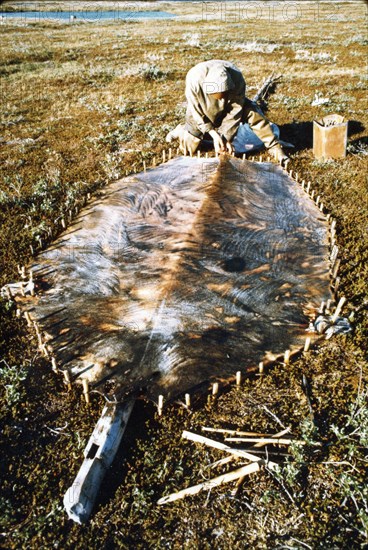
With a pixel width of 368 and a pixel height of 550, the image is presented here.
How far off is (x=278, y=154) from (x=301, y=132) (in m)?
2.21

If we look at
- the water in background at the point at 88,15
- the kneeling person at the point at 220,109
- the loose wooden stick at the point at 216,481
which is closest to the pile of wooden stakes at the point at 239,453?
the loose wooden stick at the point at 216,481

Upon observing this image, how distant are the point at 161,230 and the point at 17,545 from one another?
3.38 m

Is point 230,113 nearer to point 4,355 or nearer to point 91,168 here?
point 91,168

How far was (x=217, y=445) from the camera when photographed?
11.0ft

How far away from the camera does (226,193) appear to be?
18.4 feet

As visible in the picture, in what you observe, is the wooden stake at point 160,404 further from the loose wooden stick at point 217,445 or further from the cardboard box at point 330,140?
the cardboard box at point 330,140

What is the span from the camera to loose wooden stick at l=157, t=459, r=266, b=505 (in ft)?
10.0

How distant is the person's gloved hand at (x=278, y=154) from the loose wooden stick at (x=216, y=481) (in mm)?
5917

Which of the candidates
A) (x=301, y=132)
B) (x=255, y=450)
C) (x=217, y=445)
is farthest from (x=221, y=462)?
(x=301, y=132)

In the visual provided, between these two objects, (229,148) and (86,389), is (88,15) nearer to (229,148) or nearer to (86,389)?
(229,148)

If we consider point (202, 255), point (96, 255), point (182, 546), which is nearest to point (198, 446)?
point (182, 546)

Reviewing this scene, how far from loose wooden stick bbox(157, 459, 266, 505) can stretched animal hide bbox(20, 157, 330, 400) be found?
748 mm

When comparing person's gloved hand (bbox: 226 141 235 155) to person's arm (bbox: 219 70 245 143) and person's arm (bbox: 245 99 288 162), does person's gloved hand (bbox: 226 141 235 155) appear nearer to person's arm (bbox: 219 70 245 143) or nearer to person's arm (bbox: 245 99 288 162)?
person's arm (bbox: 219 70 245 143)

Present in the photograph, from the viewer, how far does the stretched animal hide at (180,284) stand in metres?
3.71
